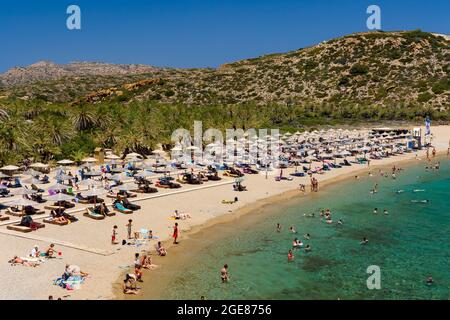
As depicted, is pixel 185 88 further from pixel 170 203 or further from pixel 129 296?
pixel 129 296

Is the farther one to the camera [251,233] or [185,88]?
[185,88]

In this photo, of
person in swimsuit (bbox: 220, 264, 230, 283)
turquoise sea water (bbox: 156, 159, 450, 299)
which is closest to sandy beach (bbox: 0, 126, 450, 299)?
turquoise sea water (bbox: 156, 159, 450, 299)

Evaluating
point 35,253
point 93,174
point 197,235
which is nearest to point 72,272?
point 35,253

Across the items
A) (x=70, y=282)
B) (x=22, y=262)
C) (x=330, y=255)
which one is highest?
(x=22, y=262)

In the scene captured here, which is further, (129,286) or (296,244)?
(296,244)

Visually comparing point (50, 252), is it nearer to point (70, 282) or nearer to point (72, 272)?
point (72, 272)

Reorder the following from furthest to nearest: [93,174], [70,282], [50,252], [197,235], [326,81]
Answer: [326,81] → [93,174] → [197,235] → [50,252] → [70,282]

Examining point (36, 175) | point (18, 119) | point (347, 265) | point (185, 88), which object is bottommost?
point (347, 265)

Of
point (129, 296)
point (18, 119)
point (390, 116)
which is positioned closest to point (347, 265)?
point (129, 296)
